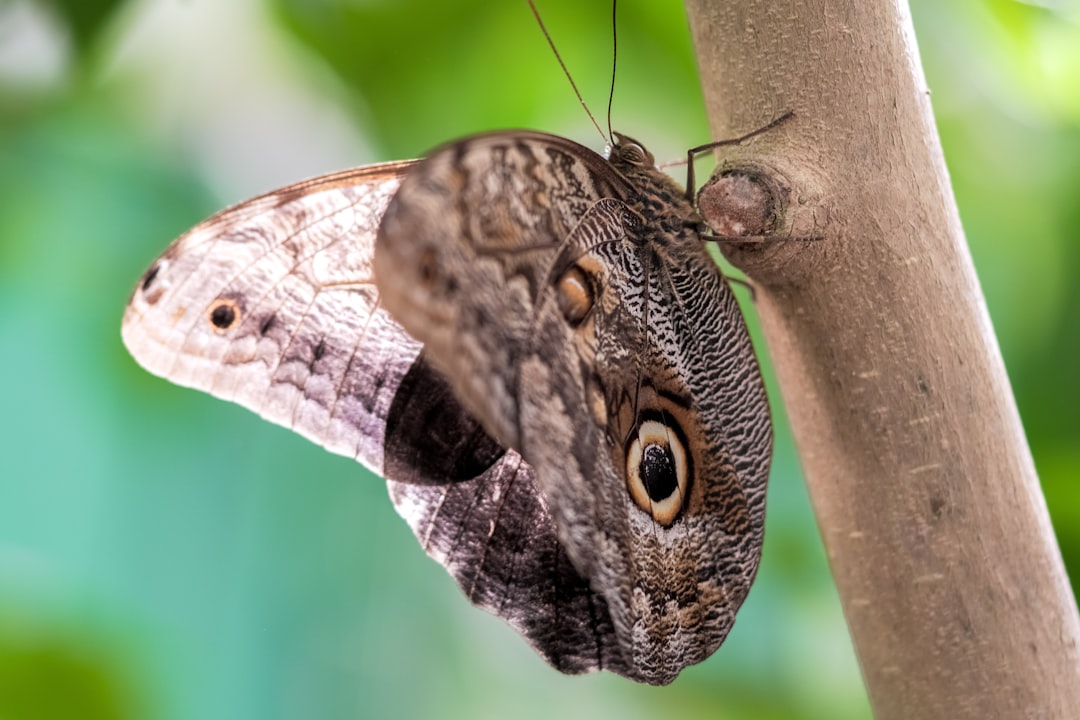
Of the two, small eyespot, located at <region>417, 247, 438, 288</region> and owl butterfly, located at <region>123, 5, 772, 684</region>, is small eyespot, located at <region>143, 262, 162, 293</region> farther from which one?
small eyespot, located at <region>417, 247, 438, 288</region>

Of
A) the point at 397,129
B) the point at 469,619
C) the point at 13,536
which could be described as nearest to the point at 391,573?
the point at 469,619

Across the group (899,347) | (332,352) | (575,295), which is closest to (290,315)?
(332,352)

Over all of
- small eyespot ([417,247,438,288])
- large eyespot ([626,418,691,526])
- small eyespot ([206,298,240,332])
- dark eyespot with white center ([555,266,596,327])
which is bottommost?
small eyespot ([417,247,438,288])

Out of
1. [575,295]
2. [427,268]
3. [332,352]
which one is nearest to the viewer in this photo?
[427,268]

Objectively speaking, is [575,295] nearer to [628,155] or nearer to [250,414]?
[628,155]

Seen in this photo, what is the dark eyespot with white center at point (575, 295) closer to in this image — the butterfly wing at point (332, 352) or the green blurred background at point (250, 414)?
the butterfly wing at point (332, 352)

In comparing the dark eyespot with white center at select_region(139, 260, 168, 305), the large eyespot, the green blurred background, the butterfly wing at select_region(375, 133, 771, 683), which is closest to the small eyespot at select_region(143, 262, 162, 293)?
the dark eyespot with white center at select_region(139, 260, 168, 305)

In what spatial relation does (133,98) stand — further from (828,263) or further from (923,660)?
(923,660)

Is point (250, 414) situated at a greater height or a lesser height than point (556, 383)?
greater
